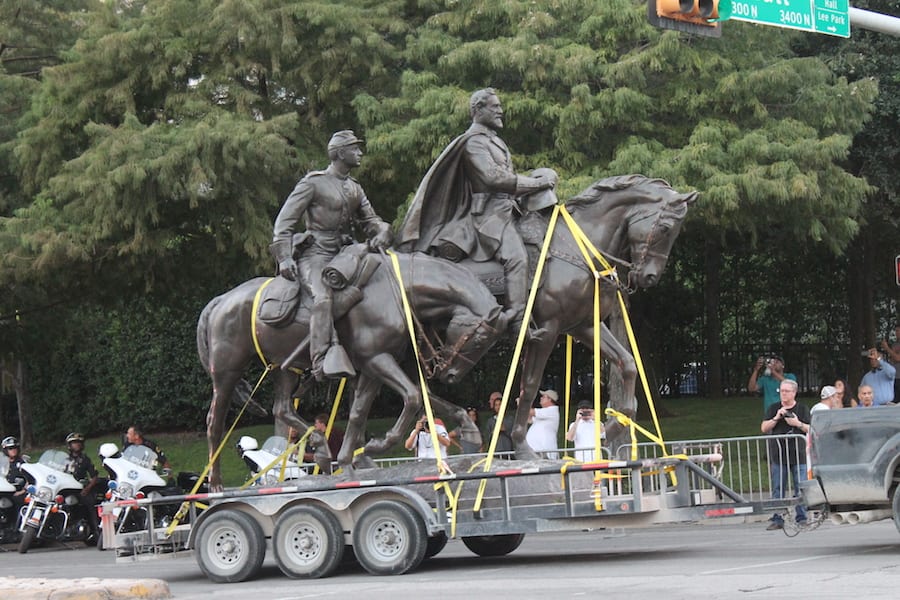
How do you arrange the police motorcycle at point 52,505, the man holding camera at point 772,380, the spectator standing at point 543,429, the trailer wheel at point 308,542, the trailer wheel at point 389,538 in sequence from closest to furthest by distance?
1. the trailer wheel at point 389,538
2. the trailer wheel at point 308,542
3. the man holding camera at point 772,380
4. the spectator standing at point 543,429
5. the police motorcycle at point 52,505

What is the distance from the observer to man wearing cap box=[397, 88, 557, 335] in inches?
557

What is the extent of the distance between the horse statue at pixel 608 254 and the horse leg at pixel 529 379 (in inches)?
0.5

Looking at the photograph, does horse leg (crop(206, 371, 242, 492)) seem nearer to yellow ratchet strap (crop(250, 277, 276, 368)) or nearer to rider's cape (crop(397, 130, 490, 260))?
yellow ratchet strap (crop(250, 277, 276, 368))

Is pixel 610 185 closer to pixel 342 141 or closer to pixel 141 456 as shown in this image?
pixel 342 141

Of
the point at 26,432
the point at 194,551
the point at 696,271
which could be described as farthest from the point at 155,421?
the point at 194,551

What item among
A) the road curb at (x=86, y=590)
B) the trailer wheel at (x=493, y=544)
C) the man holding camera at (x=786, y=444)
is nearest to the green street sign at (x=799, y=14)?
the man holding camera at (x=786, y=444)

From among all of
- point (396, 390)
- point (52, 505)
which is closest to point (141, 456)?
point (52, 505)

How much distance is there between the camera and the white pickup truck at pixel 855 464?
12625 millimetres

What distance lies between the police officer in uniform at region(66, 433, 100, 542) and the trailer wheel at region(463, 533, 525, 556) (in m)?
7.68

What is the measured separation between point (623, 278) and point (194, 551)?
505cm

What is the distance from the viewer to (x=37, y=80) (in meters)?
27.0

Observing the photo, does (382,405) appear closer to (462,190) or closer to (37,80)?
(37,80)

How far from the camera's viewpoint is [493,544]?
49.5 feet

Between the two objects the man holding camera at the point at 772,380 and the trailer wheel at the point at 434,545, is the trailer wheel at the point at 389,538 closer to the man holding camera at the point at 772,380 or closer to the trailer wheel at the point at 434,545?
the trailer wheel at the point at 434,545
